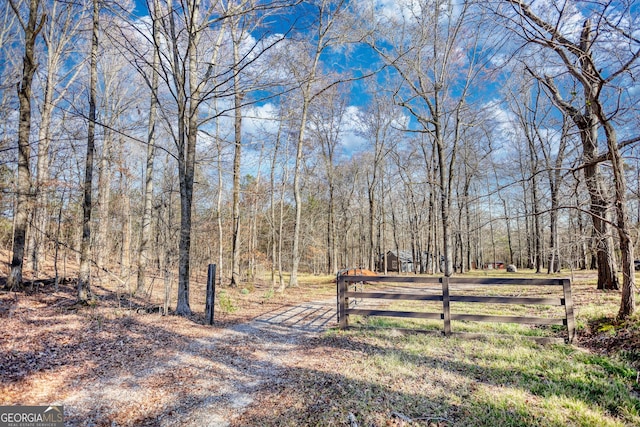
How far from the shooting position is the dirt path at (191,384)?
3.19 meters

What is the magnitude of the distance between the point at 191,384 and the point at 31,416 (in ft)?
4.99

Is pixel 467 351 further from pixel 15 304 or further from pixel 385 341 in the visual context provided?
pixel 15 304

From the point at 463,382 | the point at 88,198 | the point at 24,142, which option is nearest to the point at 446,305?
the point at 463,382

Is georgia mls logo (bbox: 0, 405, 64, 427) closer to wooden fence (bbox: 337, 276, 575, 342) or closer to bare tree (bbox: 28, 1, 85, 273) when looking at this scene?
wooden fence (bbox: 337, 276, 575, 342)

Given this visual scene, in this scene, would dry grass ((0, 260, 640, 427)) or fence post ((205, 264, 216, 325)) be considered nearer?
dry grass ((0, 260, 640, 427))

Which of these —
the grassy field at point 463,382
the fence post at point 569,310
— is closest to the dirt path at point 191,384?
the grassy field at point 463,382

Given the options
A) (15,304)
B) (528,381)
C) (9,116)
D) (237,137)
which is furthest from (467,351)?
(9,116)

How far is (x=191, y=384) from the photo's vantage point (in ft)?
13.0

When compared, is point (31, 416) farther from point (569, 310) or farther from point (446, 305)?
point (569, 310)

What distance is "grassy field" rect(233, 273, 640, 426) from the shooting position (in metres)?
3.09

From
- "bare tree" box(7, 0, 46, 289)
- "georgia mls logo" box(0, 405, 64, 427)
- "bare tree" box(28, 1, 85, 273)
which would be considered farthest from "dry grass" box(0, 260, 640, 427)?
"bare tree" box(28, 1, 85, 273)

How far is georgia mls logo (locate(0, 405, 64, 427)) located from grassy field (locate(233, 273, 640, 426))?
72.2 inches

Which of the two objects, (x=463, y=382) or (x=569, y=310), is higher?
(x=569, y=310)

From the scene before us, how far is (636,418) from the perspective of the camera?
9.66ft
